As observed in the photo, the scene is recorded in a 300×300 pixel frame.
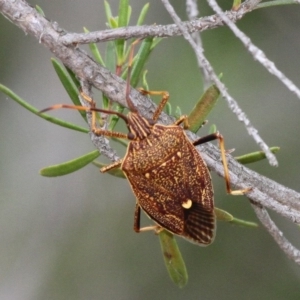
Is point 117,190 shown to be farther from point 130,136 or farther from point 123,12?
point 123,12

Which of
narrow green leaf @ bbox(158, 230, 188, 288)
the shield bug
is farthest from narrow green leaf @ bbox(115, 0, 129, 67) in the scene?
narrow green leaf @ bbox(158, 230, 188, 288)

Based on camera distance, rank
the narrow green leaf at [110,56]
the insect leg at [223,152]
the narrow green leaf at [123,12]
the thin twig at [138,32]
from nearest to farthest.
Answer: the thin twig at [138,32] < the insect leg at [223,152] < the narrow green leaf at [123,12] < the narrow green leaf at [110,56]

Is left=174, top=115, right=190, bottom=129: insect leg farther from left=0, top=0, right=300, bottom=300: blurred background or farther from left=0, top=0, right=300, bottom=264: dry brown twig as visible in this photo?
left=0, top=0, right=300, bottom=300: blurred background

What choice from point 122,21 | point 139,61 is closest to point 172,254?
point 139,61

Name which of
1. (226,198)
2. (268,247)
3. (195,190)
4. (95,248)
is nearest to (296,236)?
(268,247)

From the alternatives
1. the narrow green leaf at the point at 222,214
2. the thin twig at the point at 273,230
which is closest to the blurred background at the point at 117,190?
the narrow green leaf at the point at 222,214

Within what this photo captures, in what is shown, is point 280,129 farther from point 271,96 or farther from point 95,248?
point 95,248

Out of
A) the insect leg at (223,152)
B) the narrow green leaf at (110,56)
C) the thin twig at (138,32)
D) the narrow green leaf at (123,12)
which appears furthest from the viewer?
the narrow green leaf at (110,56)

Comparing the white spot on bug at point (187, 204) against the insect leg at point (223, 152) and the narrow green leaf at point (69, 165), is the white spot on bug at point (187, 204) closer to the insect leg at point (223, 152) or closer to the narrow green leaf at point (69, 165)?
the insect leg at point (223, 152)
